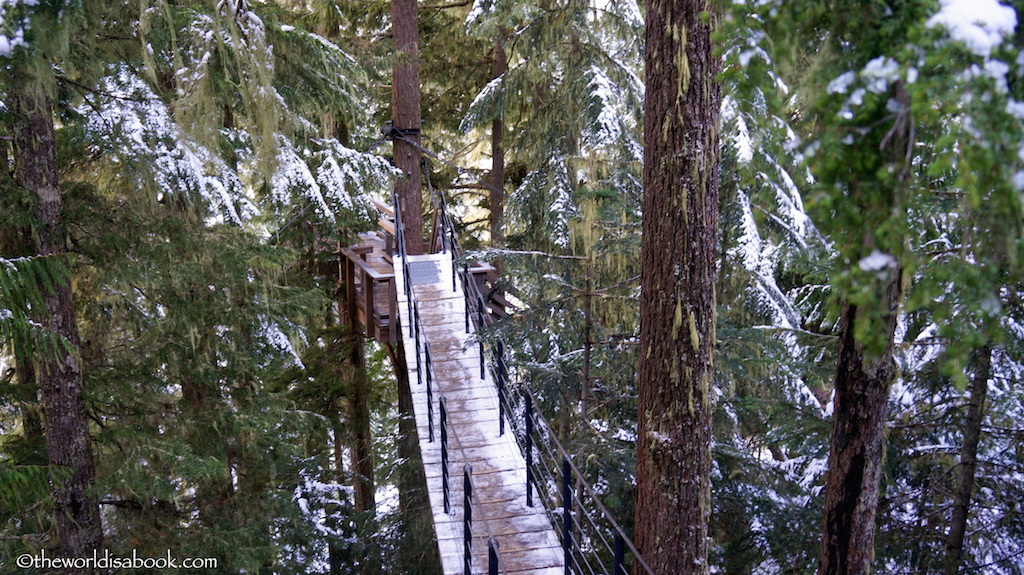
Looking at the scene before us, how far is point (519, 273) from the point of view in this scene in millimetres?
6734

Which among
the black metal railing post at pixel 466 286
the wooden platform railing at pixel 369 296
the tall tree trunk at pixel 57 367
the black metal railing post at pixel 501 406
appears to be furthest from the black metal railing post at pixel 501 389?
the tall tree trunk at pixel 57 367

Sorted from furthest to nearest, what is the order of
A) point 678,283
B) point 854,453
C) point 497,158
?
point 497,158 < point 678,283 < point 854,453

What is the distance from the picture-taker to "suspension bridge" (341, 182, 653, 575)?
535 cm

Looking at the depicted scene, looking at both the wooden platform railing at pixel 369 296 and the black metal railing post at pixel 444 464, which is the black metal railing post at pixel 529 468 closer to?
the black metal railing post at pixel 444 464

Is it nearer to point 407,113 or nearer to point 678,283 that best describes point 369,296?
point 407,113

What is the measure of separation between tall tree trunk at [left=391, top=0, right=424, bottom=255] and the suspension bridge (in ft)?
0.93

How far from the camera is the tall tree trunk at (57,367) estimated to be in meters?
5.40

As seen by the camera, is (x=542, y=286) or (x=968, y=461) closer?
(x=968, y=461)

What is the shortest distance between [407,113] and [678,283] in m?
6.57

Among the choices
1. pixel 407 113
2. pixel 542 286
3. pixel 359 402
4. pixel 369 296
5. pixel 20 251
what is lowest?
pixel 359 402

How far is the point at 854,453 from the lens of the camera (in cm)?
348

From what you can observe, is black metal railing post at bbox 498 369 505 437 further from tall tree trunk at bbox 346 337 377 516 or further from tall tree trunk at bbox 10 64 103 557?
tall tree trunk at bbox 346 337 377 516

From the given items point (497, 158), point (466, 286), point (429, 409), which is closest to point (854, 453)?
point (429, 409)

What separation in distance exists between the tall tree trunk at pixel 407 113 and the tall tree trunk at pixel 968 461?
686cm
